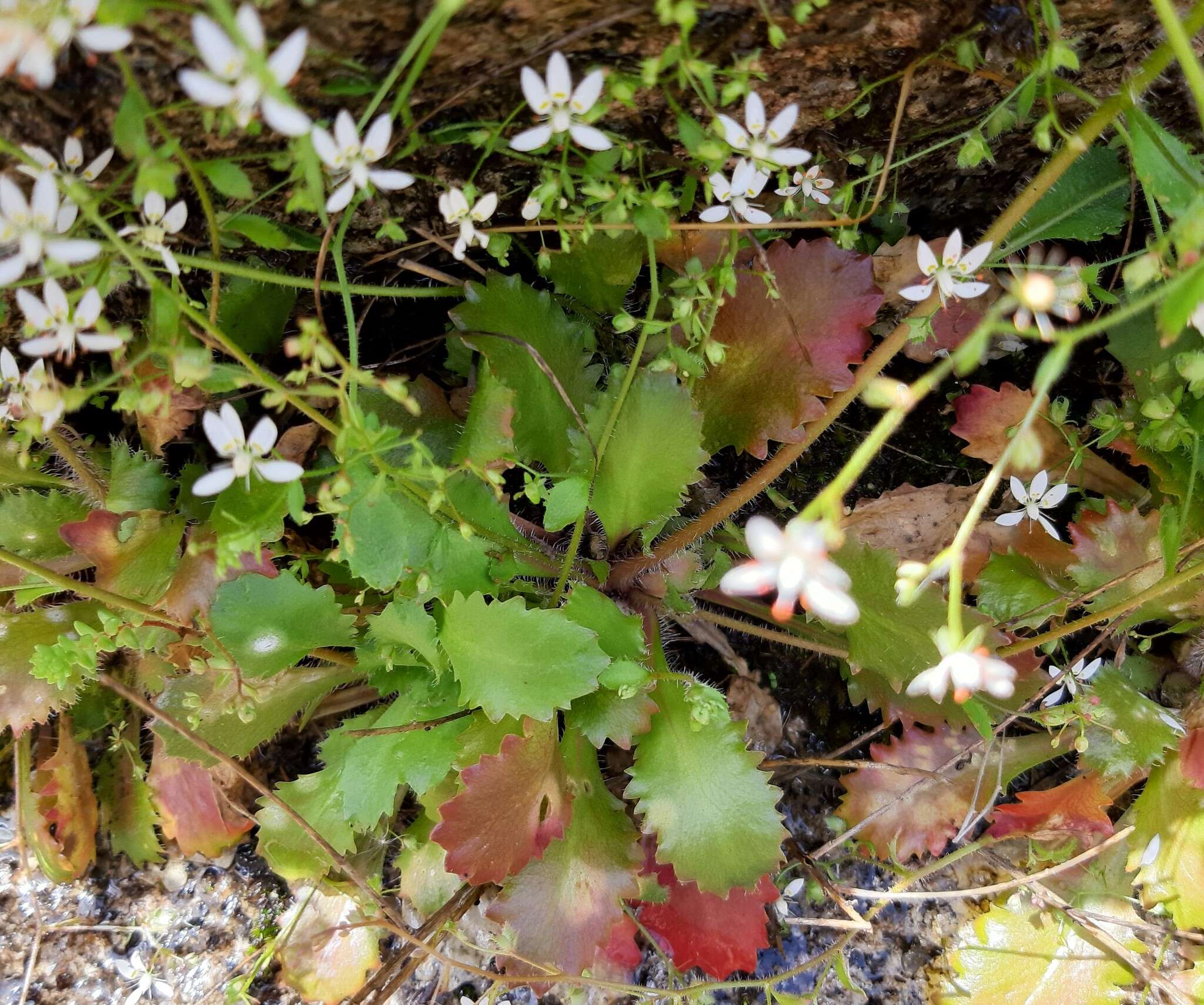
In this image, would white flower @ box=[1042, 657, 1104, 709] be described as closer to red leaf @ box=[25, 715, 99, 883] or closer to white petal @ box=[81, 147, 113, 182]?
white petal @ box=[81, 147, 113, 182]

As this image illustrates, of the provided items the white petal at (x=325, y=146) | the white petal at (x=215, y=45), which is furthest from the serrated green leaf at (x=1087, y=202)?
the white petal at (x=215, y=45)

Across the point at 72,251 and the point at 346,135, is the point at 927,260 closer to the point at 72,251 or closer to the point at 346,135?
the point at 346,135

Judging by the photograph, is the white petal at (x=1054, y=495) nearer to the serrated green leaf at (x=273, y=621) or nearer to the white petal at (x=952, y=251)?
the white petal at (x=952, y=251)

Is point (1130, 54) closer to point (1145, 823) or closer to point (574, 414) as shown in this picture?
point (574, 414)

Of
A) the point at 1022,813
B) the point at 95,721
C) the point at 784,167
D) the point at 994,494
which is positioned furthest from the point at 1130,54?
the point at 95,721

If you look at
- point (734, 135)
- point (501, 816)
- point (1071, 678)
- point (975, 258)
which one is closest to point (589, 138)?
point (734, 135)

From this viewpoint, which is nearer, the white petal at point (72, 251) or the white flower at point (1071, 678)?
the white petal at point (72, 251)

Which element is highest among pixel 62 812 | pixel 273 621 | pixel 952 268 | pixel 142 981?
pixel 952 268
